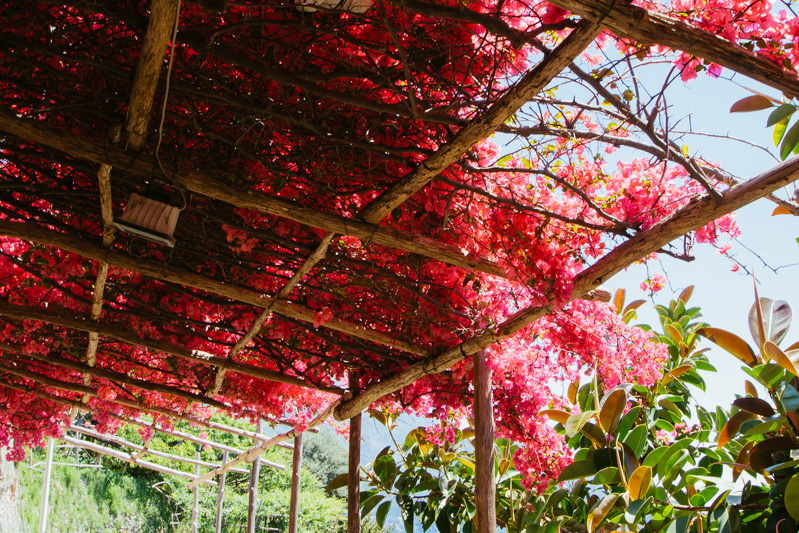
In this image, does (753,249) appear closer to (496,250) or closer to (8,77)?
(496,250)

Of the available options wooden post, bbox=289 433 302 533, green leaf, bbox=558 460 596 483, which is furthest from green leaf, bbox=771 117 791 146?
wooden post, bbox=289 433 302 533

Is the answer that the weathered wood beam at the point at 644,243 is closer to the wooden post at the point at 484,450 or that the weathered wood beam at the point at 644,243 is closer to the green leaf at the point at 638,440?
the wooden post at the point at 484,450

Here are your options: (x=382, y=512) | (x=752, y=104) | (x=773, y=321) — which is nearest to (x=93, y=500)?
(x=382, y=512)

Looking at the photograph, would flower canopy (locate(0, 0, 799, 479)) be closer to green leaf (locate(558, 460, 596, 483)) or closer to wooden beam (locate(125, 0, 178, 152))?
wooden beam (locate(125, 0, 178, 152))

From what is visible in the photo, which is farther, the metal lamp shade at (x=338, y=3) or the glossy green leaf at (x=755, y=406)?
the glossy green leaf at (x=755, y=406)

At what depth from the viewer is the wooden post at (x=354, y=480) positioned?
Answer: 3902 millimetres

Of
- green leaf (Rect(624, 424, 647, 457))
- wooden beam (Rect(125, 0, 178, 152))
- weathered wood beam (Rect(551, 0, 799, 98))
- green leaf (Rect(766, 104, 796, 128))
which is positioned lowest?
green leaf (Rect(624, 424, 647, 457))

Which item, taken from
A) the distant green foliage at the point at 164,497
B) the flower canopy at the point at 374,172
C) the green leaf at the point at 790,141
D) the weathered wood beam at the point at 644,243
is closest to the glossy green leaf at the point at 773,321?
the flower canopy at the point at 374,172

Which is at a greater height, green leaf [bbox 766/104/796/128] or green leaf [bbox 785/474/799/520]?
green leaf [bbox 766/104/796/128]

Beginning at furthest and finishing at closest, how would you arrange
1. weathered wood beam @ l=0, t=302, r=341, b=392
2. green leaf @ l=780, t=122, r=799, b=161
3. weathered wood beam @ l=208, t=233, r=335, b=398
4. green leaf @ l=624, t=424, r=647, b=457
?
weathered wood beam @ l=0, t=302, r=341, b=392 < green leaf @ l=624, t=424, r=647, b=457 < weathered wood beam @ l=208, t=233, r=335, b=398 < green leaf @ l=780, t=122, r=799, b=161

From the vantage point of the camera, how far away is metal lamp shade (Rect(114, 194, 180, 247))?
6.77 ft

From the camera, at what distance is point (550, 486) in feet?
11.8

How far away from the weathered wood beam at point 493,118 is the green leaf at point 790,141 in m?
0.71

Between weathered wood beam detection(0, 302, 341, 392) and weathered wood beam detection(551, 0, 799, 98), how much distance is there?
9.08ft
